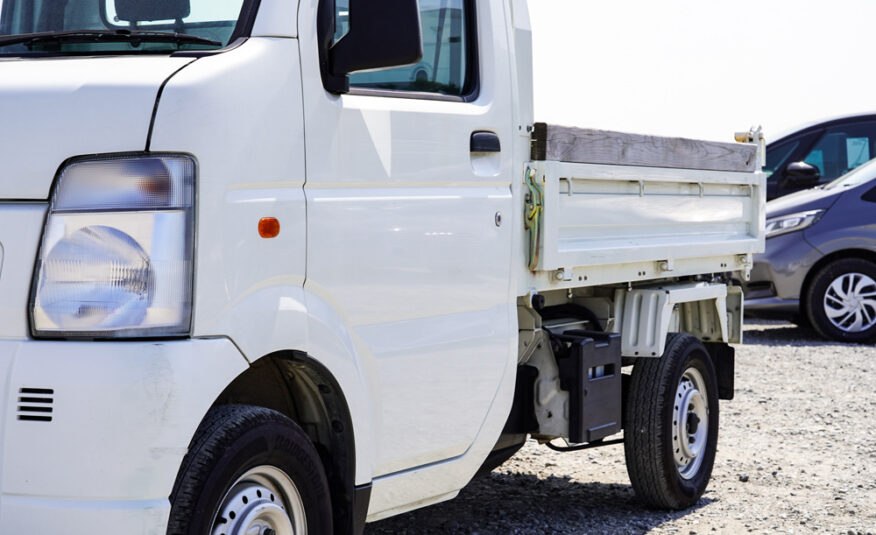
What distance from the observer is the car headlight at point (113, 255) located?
290cm

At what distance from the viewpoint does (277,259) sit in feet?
10.7

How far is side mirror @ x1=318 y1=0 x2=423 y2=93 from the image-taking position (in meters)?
3.37

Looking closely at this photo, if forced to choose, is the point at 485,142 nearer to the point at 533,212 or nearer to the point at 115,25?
the point at 533,212

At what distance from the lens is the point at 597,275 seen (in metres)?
5.18

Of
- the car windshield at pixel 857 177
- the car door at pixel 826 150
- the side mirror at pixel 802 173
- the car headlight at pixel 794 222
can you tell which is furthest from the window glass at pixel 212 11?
the car door at pixel 826 150

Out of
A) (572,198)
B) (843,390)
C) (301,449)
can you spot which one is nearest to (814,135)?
(843,390)

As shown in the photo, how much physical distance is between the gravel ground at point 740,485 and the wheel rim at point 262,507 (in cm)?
200

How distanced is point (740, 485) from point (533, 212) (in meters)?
2.49

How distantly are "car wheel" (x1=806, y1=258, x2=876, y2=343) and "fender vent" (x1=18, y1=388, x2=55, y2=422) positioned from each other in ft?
32.3

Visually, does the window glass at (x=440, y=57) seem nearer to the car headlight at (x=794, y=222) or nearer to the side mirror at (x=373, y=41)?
the side mirror at (x=373, y=41)

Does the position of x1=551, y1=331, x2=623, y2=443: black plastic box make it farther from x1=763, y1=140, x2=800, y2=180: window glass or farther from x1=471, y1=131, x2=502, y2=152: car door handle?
x1=763, y1=140, x2=800, y2=180: window glass

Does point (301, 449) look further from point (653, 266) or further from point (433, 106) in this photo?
point (653, 266)

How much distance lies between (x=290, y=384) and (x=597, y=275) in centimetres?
195

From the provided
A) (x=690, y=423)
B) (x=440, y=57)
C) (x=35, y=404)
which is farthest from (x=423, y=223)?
(x=690, y=423)
